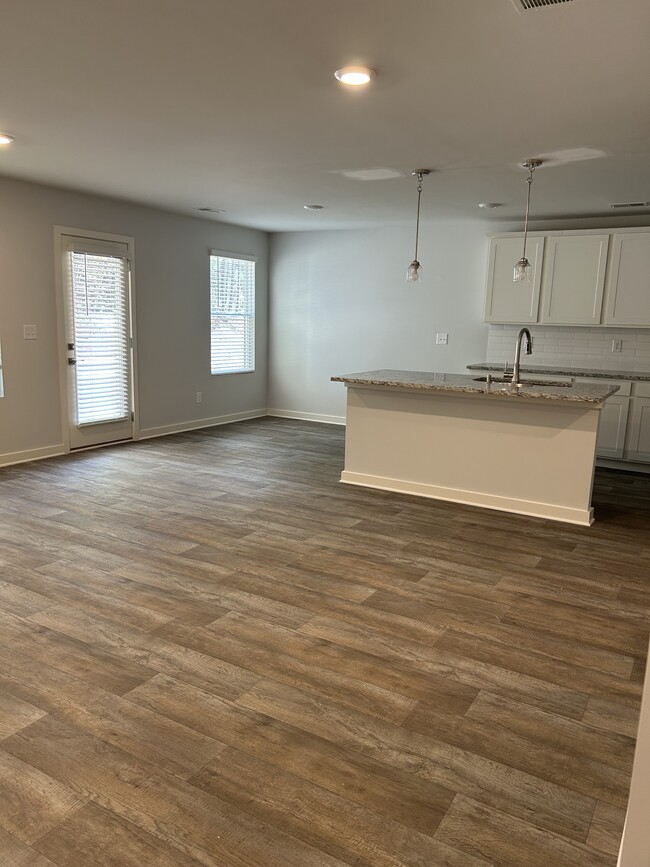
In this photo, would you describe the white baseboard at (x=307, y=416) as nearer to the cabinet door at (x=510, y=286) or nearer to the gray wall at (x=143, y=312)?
the gray wall at (x=143, y=312)

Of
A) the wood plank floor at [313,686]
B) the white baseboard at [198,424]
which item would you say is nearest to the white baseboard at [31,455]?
the white baseboard at [198,424]

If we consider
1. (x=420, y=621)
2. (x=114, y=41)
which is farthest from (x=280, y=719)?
(x=114, y=41)

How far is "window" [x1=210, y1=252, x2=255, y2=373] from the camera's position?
7.92 m

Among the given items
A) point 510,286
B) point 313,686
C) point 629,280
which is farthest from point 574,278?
point 313,686

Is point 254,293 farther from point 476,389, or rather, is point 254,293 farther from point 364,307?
point 476,389

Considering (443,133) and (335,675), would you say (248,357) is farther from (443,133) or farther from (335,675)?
(335,675)

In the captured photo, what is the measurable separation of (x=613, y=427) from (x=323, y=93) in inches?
175

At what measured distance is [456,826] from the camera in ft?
5.87

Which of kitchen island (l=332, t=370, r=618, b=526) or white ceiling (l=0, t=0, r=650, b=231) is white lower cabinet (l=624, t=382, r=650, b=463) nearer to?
kitchen island (l=332, t=370, r=618, b=526)

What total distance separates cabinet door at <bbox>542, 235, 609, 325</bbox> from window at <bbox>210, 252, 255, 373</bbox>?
386 centimetres

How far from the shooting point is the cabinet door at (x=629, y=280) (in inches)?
234

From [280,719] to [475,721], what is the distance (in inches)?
27.6

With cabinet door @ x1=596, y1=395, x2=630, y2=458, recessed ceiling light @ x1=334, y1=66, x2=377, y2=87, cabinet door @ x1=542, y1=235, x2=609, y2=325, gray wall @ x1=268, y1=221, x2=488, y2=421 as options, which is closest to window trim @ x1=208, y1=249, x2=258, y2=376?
gray wall @ x1=268, y1=221, x2=488, y2=421

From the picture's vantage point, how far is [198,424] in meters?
7.85
